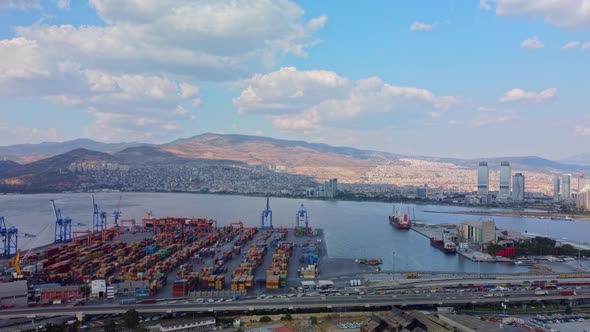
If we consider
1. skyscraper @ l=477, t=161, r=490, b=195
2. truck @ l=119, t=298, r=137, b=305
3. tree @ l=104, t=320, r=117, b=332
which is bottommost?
truck @ l=119, t=298, r=137, b=305

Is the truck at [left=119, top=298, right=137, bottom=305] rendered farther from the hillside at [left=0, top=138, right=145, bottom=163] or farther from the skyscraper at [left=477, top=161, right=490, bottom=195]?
the hillside at [left=0, top=138, right=145, bottom=163]

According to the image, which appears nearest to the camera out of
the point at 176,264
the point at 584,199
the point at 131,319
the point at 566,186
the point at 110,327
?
the point at 110,327

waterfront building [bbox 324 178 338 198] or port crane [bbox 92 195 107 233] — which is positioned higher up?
waterfront building [bbox 324 178 338 198]

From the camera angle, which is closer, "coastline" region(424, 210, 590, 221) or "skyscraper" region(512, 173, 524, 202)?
"coastline" region(424, 210, 590, 221)

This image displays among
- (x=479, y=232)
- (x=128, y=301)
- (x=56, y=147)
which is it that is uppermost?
(x=56, y=147)

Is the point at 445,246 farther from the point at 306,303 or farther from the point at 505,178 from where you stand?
the point at 505,178

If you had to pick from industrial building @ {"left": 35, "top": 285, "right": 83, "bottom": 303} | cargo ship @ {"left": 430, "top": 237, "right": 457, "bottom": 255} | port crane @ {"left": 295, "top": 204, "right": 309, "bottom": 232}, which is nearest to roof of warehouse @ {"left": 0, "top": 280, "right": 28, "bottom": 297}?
industrial building @ {"left": 35, "top": 285, "right": 83, "bottom": 303}

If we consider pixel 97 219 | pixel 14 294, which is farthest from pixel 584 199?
pixel 14 294

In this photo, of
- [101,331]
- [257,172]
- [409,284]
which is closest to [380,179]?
[257,172]
